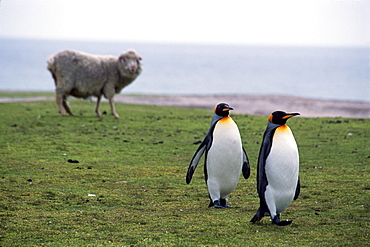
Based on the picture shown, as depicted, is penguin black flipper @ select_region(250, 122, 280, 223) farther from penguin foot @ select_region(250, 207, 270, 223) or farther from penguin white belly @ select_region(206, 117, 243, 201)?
penguin white belly @ select_region(206, 117, 243, 201)

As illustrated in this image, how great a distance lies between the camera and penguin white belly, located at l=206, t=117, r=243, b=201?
593cm

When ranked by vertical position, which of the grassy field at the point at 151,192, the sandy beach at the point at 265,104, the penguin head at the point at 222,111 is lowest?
the grassy field at the point at 151,192

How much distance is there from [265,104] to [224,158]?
16918mm

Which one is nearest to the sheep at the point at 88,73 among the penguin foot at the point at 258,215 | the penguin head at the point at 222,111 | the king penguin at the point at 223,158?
the penguin head at the point at 222,111

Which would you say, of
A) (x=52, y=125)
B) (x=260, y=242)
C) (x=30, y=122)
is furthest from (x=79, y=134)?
(x=260, y=242)

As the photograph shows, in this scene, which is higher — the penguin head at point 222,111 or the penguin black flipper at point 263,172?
the penguin head at point 222,111

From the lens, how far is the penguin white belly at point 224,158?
233 inches

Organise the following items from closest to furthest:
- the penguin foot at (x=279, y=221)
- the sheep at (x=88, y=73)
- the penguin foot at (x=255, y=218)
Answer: the penguin foot at (x=279, y=221), the penguin foot at (x=255, y=218), the sheep at (x=88, y=73)

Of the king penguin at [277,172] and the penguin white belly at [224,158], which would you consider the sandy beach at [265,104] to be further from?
the king penguin at [277,172]

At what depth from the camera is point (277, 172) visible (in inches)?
203

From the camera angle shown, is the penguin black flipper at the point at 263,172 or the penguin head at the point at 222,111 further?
the penguin head at the point at 222,111

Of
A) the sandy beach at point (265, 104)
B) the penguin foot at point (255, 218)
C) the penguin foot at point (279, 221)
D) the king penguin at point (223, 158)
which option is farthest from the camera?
the sandy beach at point (265, 104)

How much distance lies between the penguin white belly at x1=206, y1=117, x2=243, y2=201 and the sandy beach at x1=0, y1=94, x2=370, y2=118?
1393 cm

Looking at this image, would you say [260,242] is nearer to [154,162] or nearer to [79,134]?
[154,162]
